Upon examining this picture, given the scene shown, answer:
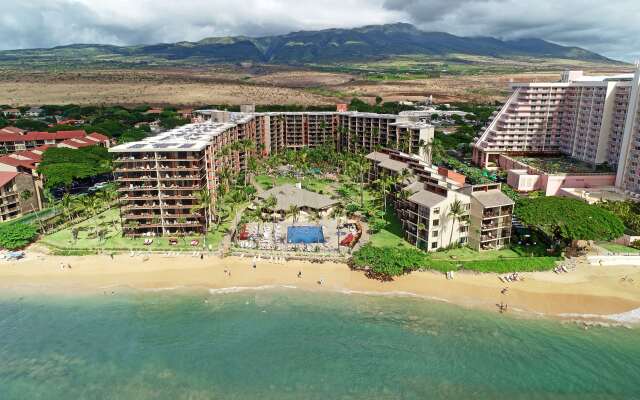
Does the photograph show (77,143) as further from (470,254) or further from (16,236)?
(470,254)

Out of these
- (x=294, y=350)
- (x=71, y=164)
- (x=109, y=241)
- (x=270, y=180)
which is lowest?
(x=294, y=350)

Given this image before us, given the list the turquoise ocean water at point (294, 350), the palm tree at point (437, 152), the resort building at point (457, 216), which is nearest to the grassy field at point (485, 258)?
the resort building at point (457, 216)

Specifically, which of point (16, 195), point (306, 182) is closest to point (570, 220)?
point (306, 182)

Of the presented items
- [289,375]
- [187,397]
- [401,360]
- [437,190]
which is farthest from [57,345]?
[437,190]

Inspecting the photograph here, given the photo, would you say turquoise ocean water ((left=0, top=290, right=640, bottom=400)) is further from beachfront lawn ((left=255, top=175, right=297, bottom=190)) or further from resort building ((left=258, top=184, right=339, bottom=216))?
beachfront lawn ((left=255, top=175, right=297, bottom=190))

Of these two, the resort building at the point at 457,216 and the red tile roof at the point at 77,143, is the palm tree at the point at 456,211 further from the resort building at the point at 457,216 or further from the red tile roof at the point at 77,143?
the red tile roof at the point at 77,143

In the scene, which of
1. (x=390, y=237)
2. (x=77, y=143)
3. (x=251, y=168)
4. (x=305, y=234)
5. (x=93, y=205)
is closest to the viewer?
(x=390, y=237)
